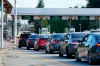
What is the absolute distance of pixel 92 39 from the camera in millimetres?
21938

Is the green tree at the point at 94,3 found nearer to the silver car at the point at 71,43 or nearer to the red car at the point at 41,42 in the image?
the red car at the point at 41,42

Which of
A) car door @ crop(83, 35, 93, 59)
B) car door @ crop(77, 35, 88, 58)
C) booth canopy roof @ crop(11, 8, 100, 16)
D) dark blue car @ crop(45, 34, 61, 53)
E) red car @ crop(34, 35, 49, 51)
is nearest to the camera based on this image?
car door @ crop(83, 35, 93, 59)

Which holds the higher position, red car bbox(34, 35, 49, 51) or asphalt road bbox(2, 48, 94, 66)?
red car bbox(34, 35, 49, 51)

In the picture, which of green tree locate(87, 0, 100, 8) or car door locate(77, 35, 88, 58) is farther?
green tree locate(87, 0, 100, 8)

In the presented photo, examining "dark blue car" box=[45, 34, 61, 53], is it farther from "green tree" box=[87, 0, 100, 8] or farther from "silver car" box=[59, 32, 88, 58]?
"green tree" box=[87, 0, 100, 8]

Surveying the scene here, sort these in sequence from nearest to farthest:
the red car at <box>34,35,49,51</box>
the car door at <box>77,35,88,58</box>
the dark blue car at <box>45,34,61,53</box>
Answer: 1. the car door at <box>77,35,88,58</box>
2. the dark blue car at <box>45,34,61,53</box>
3. the red car at <box>34,35,49,51</box>

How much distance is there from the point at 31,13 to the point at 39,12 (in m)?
1.70

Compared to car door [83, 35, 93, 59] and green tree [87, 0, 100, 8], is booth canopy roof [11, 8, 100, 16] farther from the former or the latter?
car door [83, 35, 93, 59]

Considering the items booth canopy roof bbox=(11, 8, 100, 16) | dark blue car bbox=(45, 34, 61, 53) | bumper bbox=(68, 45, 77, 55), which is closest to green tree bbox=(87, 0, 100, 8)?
booth canopy roof bbox=(11, 8, 100, 16)

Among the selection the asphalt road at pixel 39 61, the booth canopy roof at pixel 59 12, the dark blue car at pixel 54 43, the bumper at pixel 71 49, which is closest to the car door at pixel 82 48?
the asphalt road at pixel 39 61

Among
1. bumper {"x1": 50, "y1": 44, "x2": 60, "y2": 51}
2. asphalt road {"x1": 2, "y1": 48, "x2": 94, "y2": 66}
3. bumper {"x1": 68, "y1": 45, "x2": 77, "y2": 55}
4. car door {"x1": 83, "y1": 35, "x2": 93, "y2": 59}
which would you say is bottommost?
asphalt road {"x1": 2, "y1": 48, "x2": 94, "y2": 66}

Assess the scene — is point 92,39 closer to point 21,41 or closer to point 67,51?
point 67,51

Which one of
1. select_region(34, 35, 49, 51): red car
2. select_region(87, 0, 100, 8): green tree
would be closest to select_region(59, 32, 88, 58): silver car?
select_region(34, 35, 49, 51): red car

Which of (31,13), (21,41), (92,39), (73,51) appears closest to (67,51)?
(73,51)
